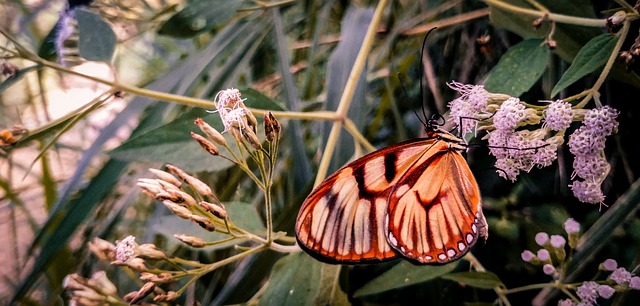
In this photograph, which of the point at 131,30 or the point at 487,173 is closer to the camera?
the point at 487,173

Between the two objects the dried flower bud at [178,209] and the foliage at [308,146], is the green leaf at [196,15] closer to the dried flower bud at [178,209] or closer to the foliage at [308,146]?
the foliage at [308,146]

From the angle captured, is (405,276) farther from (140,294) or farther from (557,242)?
(140,294)

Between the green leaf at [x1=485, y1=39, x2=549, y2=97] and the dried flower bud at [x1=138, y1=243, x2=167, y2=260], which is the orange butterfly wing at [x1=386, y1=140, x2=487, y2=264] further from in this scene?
the dried flower bud at [x1=138, y1=243, x2=167, y2=260]

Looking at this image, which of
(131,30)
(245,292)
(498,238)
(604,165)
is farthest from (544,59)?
(131,30)

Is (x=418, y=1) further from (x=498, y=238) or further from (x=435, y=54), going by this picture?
(x=498, y=238)

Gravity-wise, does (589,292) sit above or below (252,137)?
below

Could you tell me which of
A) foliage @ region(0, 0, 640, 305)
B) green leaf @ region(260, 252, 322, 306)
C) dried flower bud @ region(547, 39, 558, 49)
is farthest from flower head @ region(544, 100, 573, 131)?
green leaf @ region(260, 252, 322, 306)

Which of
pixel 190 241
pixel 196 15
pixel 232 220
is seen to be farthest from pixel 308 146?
pixel 190 241
